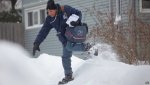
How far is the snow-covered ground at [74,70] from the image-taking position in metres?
7.18

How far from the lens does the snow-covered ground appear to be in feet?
23.5

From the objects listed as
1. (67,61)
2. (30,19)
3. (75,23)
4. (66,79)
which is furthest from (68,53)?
(30,19)

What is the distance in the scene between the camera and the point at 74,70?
31.1 ft

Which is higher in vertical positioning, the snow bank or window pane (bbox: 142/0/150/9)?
window pane (bbox: 142/0/150/9)

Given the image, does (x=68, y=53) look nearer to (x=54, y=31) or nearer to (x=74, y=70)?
(x=74, y=70)

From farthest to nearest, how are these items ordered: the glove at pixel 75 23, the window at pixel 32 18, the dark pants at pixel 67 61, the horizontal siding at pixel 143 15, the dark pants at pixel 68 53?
the window at pixel 32 18 → the horizontal siding at pixel 143 15 → the dark pants at pixel 67 61 → the dark pants at pixel 68 53 → the glove at pixel 75 23

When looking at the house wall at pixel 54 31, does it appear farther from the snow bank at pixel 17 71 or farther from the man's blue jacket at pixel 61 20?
the man's blue jacket at pixel 61 20

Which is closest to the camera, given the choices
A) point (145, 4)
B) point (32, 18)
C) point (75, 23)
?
point (75, 23)

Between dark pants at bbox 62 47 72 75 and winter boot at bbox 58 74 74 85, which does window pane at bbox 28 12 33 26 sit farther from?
winter boot at bbox 58 74 74 85

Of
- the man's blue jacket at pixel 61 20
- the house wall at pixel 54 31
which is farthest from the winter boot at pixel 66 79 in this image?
the house wall at pixel 54 31

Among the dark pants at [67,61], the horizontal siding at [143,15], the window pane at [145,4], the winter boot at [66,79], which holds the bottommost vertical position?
the winter boot at [66,79]

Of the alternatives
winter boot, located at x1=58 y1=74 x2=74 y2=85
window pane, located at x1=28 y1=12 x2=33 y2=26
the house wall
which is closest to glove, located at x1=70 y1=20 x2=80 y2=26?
winter boot, located at x1=58 y1=74 x2=74 y2=85

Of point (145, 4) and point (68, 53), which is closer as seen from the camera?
point (68, 53)

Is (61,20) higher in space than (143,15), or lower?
higher
